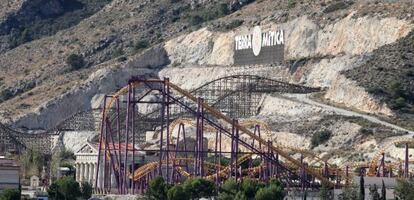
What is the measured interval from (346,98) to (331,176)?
85.6 feet

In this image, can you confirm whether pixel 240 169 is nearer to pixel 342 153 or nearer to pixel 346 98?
pixel 342 153

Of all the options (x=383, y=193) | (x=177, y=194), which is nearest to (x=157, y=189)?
(x=177, y=194)

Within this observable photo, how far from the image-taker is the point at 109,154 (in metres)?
176

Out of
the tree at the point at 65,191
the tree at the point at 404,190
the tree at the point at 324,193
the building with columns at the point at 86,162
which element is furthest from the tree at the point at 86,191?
the tree at the point at 404,190

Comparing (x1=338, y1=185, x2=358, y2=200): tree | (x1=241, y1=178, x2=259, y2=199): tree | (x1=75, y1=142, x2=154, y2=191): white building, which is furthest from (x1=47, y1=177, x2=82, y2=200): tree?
(x1=75, y1=142, x2=154, y2=191): white building

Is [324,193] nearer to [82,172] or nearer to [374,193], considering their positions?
[374,193]

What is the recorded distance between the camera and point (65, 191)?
528ft

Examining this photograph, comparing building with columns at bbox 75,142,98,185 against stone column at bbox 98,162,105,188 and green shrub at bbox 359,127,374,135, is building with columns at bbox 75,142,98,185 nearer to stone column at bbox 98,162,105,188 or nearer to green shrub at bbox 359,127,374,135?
stone column at bbox 98,162,105,188

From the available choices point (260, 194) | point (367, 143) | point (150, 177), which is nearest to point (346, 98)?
point (367, 143)

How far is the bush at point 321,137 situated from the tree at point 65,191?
33.5 metres

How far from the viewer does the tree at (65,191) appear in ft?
528

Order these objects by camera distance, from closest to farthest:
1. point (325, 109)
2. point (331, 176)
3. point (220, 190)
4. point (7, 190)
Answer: point (7, 190), point (220, 190), point (331, 176), point (325, 109)

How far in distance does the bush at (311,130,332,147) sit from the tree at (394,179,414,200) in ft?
129

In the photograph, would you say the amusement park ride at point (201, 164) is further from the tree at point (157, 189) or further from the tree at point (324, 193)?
the tree at point (157, 189)
